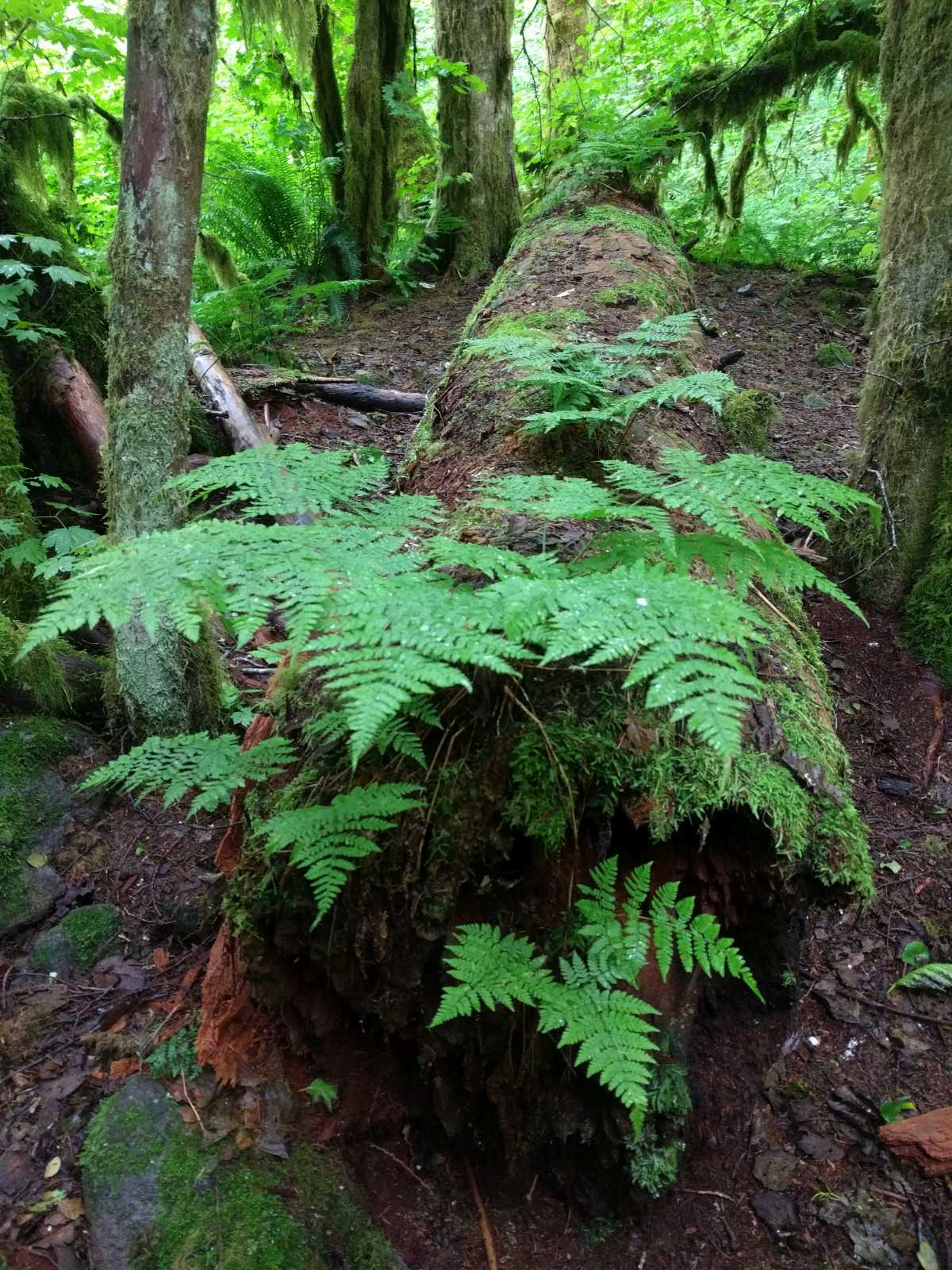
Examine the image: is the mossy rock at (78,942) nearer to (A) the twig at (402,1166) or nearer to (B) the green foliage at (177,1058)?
(B) the green foliage at (177,1058)

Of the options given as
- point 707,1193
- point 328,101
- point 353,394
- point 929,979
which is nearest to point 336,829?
point 707,1193

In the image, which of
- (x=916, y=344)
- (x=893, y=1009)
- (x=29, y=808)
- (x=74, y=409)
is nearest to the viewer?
(x=893, y=1009)

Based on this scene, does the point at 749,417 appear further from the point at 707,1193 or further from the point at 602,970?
the point at 707,1193

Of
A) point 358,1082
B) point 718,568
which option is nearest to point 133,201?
Answer: point 718,568

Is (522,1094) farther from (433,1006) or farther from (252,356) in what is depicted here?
(252,356)

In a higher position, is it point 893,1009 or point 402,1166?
point 402,1166

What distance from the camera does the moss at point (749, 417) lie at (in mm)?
5266

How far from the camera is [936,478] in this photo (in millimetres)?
4297

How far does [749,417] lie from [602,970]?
4.52 meters

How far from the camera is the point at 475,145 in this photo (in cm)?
901

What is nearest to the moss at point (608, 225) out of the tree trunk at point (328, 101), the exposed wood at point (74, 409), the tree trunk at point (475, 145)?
the tree trunk at point (475, 145)

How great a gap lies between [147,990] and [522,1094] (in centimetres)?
157

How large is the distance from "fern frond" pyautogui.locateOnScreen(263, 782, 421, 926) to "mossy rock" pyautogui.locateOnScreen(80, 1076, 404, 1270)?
981mm

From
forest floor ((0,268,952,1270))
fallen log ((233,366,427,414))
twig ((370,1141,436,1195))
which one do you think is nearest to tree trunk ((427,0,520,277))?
fallen log ((233,366,427,414))
